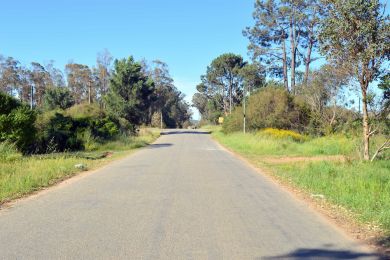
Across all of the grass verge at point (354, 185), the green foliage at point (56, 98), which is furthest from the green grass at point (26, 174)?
the green foliage at point (56, 98)

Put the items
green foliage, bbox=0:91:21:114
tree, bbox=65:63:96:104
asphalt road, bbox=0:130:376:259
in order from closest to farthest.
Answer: asphalt road, bbox=0:130:376:259
green foliage, bbox=0:91:21:114
tree, bbox=65:63:96:104

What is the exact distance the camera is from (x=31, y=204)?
399 inches

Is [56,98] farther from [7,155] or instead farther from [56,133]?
[7,155]

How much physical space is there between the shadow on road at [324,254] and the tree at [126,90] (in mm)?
58757

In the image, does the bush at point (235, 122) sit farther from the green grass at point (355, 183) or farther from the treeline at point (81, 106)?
the green grass at point (355, 183)

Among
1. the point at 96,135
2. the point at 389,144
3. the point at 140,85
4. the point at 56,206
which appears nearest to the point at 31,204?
the point at 56,206

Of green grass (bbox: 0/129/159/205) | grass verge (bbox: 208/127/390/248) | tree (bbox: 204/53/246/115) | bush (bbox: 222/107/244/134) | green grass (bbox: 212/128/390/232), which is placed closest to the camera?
grass verge (bbox: 208/127/390/248)

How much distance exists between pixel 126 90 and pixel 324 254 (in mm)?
60965

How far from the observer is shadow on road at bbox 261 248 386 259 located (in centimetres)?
616

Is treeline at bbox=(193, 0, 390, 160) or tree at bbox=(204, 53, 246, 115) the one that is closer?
treeline at bbox=(193, 0, 390, 160)

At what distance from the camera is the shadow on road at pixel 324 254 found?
6.16 m

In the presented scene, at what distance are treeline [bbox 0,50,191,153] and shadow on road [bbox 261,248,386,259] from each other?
19960 millimetres

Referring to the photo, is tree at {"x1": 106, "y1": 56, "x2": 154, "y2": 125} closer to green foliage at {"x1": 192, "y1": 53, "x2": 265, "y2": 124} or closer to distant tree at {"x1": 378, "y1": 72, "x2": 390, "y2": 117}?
green foliage at {"x1": 192, "y1": 53, "x2": 265, "y2": 124}

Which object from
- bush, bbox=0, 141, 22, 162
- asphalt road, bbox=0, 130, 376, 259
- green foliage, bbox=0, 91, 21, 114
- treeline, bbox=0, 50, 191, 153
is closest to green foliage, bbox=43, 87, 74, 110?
treeline, bbox=0, 50, 191, 153
